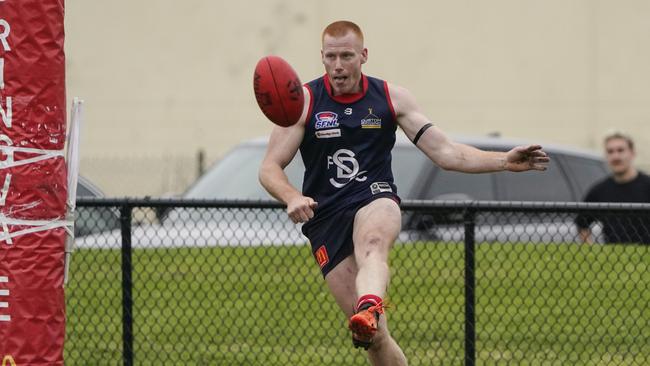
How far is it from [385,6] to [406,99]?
Answer: 57.5 feet

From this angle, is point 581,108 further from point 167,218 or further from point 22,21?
point 22,21

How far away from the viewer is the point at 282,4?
24.5 meters

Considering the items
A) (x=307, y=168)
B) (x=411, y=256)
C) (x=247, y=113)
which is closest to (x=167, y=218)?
(x=411, y=256)

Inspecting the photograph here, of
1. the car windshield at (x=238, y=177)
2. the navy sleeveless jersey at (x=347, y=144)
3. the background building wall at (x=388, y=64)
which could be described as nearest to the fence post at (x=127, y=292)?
the navy sleeveless jersey at (x=347, y=144)

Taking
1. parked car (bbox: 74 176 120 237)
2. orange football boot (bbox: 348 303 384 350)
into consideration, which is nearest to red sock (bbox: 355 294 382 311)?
orange football boot (bbox: 348 303 384 350)

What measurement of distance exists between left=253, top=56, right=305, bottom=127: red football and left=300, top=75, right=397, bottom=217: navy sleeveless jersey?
310 millimetres

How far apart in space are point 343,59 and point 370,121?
1.17 feet

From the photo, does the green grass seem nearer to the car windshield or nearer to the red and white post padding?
the car windshield

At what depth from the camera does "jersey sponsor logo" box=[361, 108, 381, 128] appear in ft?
22.5

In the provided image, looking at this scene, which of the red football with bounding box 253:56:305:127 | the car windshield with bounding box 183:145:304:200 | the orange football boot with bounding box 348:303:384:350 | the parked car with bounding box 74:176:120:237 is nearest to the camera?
the orange football boot with bounding box 348:303:384:350

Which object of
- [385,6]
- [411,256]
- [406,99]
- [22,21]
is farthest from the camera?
[385,6]

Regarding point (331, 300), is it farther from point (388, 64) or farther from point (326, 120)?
point (388, 64)

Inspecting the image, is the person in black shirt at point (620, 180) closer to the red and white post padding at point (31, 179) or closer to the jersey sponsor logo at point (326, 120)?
the jersey sponsor logo at point (326, 120)

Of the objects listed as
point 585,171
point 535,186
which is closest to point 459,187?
point 535,186
